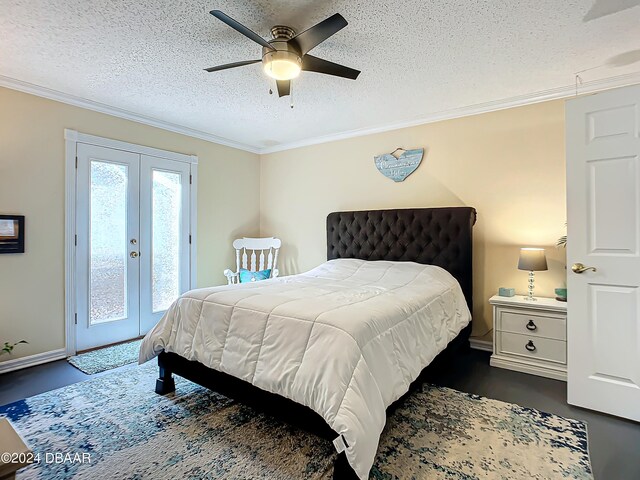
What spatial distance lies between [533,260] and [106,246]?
4.10 meters

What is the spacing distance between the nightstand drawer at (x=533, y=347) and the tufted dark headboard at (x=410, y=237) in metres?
0.45

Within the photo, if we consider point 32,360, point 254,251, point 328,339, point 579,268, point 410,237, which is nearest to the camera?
point 328,339

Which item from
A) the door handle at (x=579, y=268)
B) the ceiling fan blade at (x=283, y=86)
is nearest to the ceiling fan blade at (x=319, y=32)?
the ceiling fan blade at (x=283, y=86)

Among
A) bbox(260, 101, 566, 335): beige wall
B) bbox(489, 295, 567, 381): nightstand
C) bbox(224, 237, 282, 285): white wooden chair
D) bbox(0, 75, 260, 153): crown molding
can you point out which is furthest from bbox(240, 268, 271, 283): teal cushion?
bbox(489, 295, 567, 381): nightstand

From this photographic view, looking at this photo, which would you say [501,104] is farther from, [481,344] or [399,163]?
[481,344]

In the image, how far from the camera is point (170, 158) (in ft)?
13.5

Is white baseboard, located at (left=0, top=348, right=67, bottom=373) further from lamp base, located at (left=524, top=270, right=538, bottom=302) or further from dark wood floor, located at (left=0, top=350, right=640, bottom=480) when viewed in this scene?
lamp base, located at (left=524, top=270, right=538, bottom=302)

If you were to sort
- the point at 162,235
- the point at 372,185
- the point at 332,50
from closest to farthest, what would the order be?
1. the point at 332,50
2. the point at 162,235
3. the point at 372,185

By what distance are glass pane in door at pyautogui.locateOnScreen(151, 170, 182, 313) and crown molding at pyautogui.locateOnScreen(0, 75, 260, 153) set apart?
1.83ft

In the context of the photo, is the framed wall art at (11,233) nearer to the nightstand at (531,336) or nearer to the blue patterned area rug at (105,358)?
the blue patterned area rug at (105,358)

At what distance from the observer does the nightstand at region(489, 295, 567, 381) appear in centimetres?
282

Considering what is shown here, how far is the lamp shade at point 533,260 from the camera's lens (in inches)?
115

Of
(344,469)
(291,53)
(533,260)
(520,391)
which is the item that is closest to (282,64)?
(291,53)

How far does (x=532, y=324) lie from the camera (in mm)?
2922
